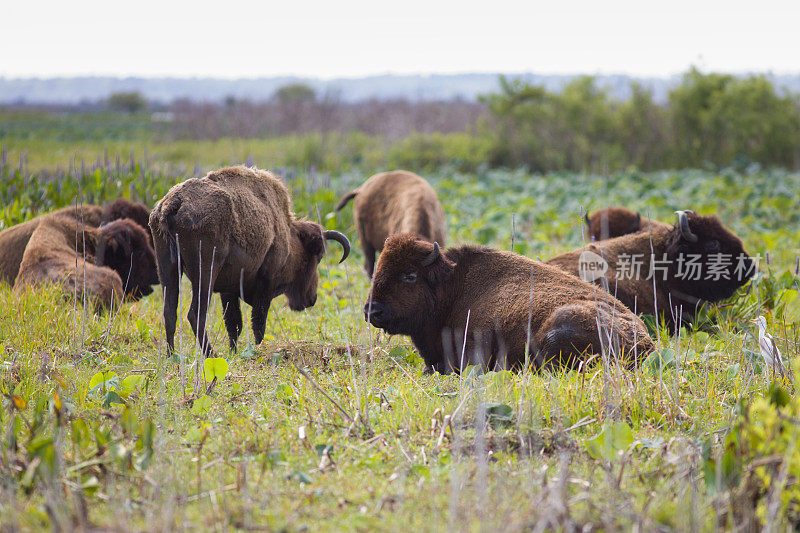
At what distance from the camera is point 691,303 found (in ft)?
26.3

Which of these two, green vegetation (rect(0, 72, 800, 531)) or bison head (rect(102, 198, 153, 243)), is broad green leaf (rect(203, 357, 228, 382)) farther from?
bison head (rect(102, 198, 153, 243))

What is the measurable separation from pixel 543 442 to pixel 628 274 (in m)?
3.72

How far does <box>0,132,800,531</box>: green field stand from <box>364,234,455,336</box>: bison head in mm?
404

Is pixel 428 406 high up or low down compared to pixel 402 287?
down

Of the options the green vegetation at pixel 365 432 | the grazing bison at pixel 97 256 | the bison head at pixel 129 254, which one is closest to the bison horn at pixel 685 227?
the green vegetation at pixel 365 432

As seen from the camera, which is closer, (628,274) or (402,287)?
(402,287)

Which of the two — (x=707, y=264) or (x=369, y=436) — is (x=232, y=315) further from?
(x=707, y=264)

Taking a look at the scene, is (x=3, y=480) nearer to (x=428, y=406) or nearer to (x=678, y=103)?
(x=428, y=406)

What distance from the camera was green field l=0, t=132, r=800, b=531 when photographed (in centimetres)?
331

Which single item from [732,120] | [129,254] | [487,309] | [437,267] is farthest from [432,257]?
[732,120]

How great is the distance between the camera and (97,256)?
879 cm

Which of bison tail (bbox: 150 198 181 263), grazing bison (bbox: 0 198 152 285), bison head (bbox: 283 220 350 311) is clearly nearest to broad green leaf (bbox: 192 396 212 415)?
bison tail (bbox: 150 198 181 263)

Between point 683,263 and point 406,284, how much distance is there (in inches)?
130

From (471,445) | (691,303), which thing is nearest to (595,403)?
(471,445)
